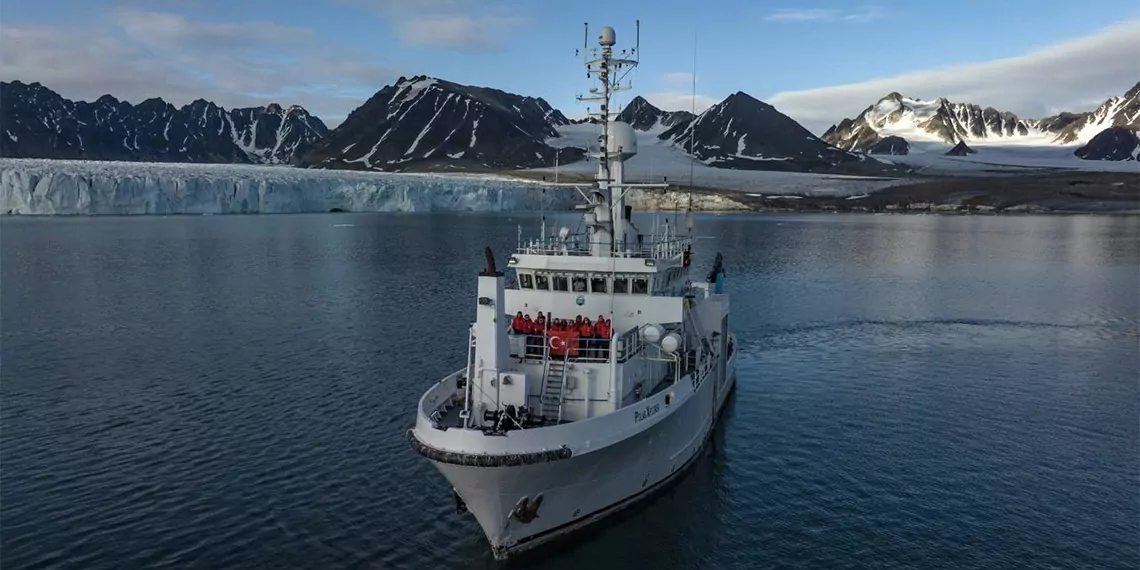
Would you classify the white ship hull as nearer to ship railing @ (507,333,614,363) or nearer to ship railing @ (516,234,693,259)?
ship railing @ (507,333,614,363)

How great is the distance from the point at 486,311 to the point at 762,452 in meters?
11.6

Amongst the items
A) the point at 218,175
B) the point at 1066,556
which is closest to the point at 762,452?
the point at 1066,556

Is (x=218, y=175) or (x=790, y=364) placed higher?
(x=218, y=175)

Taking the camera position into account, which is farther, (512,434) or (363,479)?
(363,479)

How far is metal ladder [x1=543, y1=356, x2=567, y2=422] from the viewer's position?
18547mm

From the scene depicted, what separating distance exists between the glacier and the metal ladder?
3003 inches

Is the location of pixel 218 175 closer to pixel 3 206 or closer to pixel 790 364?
pixel 3 206

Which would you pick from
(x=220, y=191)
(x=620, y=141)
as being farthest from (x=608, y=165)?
(x=220, y=191)

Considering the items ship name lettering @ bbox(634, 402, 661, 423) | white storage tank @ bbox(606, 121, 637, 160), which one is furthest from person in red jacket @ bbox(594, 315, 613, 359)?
white storage tank @ bbox(606, 121, 637, 160)

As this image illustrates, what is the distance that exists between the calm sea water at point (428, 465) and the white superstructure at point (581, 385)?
1.42m

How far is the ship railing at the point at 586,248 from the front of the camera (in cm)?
2197

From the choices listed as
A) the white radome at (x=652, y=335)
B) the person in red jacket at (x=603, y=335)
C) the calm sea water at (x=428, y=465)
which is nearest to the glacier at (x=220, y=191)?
the calm sea water at (x=428, y=465)

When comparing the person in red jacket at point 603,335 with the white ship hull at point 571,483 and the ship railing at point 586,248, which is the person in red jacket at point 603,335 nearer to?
the white ship hull at point 571,483

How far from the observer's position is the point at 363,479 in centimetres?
2081
